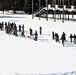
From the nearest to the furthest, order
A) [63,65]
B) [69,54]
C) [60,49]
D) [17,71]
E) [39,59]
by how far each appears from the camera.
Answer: [17,71]
[63,65]
[39,59]
[69,54]
[60,49]

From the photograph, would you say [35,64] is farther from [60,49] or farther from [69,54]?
[60,49]

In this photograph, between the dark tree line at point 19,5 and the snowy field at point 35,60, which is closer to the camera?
the snowy field at point 35,60

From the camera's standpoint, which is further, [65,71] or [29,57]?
[29,57]

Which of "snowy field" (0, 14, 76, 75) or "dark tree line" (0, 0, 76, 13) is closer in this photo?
"snowy field" (0, 14, 76, 75)

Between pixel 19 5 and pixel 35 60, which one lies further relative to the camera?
pixel 19 5

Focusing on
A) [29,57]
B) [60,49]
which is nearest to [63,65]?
[29,57]

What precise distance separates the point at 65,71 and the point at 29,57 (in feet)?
12.1

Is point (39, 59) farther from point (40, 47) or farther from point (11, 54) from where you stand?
point (40, 47)

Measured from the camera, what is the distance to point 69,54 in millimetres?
19656

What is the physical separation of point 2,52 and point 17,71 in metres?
4.79

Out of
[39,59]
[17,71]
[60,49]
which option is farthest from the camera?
[60,49]

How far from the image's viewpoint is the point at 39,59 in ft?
58.7

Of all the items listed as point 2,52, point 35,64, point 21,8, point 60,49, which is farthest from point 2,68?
point 21,8

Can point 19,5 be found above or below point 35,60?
above
